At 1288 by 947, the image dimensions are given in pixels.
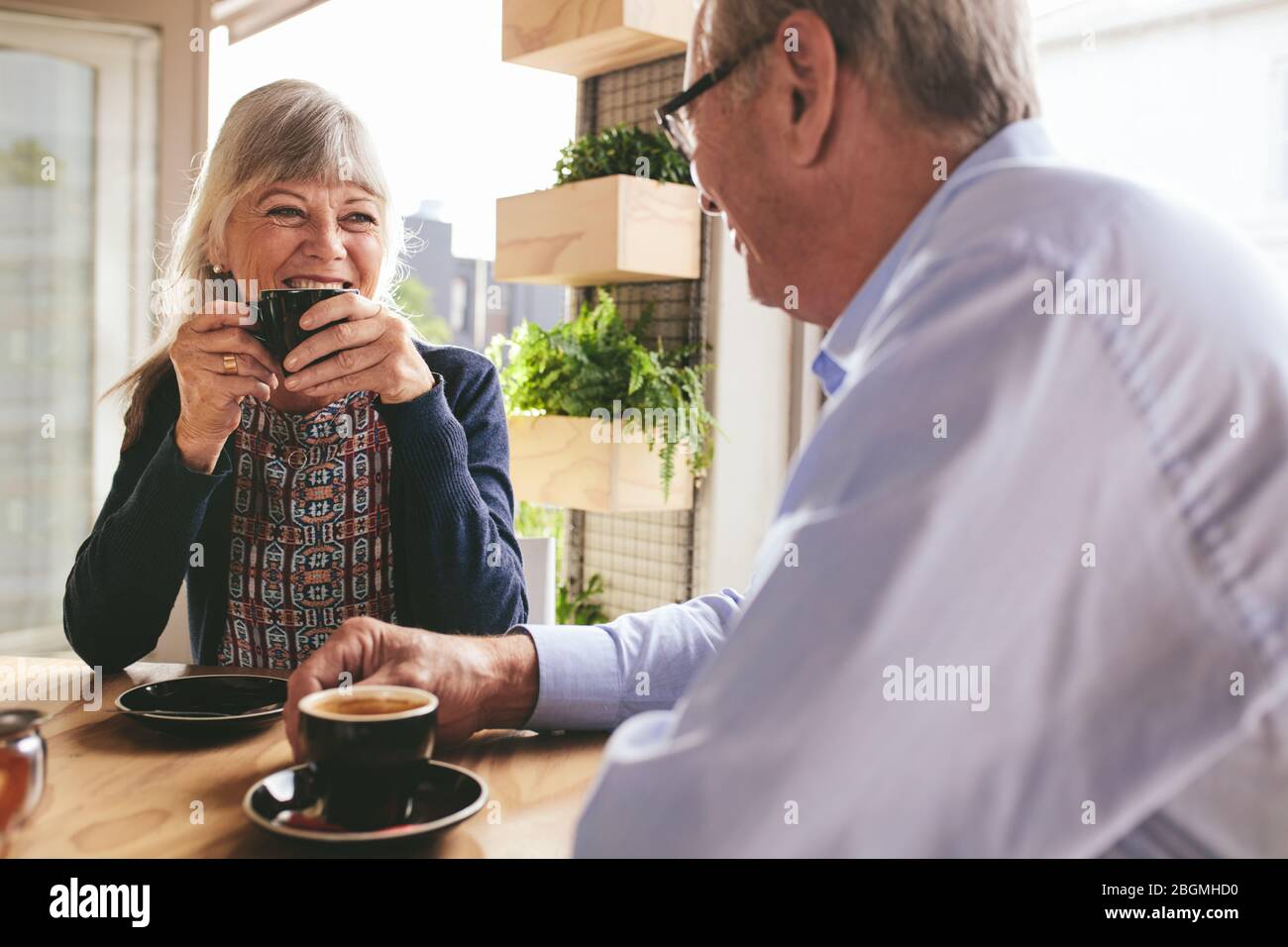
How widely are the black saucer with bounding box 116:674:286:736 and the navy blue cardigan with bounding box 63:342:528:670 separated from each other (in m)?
0.35

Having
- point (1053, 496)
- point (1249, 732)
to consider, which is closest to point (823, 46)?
point (1053, 496)

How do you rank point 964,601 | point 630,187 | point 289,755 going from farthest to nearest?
point 630,187
point 289,755
point 964,601

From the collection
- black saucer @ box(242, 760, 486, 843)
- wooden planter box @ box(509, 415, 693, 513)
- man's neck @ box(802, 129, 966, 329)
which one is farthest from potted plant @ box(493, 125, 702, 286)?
black saucer @ box(242, 760, 486, 843)

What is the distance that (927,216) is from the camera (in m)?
0.72

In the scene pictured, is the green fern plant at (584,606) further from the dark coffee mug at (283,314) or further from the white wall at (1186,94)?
the dark coffee mug at (283,314)

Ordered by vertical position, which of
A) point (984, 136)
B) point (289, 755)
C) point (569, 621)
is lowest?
point (569, 621)

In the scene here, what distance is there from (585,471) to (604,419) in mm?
148

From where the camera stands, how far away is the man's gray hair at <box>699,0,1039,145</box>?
775 mm

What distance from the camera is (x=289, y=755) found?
37.7 inches

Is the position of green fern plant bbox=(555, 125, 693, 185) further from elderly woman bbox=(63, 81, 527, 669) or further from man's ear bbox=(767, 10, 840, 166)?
man's ear bbox=(767, 10, 840, 166)

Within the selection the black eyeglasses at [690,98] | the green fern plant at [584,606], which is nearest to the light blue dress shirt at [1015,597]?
the black eyeglasses at [690,98]
